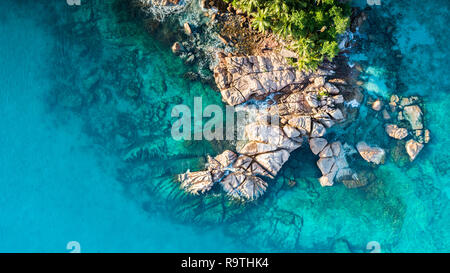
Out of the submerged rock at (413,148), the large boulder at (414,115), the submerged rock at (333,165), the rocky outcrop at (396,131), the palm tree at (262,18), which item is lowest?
the submerged rock at (333,165)

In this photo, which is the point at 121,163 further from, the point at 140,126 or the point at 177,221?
the point at 177,221

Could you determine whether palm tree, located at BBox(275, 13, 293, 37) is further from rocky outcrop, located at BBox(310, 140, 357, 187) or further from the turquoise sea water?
rocky outcrop, located at BBox(310, 140, 357, 187)

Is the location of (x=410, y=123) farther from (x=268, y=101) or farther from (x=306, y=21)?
(x=306, y=21)

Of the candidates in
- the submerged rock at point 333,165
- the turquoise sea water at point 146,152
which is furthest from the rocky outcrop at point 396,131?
the submerged rock at point 333,165

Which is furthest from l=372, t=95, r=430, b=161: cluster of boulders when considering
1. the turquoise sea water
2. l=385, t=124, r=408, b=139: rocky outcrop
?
the turquoise sea water

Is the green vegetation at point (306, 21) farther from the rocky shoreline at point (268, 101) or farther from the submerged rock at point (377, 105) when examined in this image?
the submerged rock at point (377, 105)
